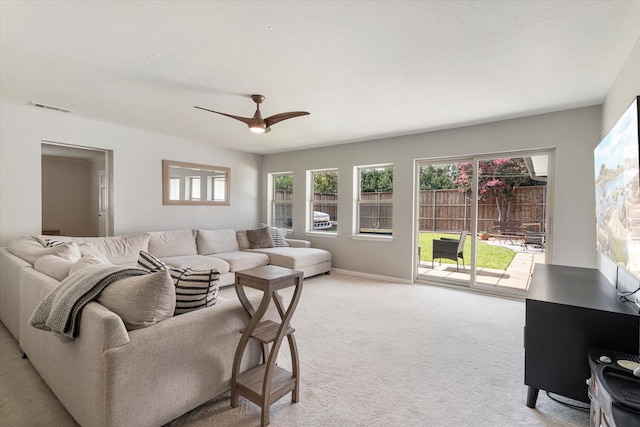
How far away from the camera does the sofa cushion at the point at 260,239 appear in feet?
18.5

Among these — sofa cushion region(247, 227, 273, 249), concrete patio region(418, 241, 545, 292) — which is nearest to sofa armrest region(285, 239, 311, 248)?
sofa cushion region(247, 227, 273, 249)

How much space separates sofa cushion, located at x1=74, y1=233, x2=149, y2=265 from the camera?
4.01 m

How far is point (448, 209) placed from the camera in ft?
15.8

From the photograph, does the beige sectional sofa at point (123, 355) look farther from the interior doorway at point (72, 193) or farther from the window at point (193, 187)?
the interior doorway at point (72, 193)

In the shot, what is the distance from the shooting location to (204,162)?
5.77 meters

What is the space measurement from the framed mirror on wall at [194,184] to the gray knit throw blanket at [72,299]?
12.0 ft

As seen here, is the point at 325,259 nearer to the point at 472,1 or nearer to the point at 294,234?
the point at 294,234

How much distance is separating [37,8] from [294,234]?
5.08 meters

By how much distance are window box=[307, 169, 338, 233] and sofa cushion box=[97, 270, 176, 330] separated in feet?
14.7

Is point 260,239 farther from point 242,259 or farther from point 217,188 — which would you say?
point 217,188

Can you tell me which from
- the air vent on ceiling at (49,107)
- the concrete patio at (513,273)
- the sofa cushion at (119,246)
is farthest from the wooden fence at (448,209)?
the air vent on ceiling at (49,107)

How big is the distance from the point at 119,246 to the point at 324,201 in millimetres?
3527

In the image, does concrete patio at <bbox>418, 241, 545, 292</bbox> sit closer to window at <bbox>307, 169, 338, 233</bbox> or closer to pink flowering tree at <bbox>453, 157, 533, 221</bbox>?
pink flowering tree at <bbox>453, 157, 533, 221</bbox>

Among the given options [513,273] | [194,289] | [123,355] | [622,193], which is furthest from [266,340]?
[513,273]
